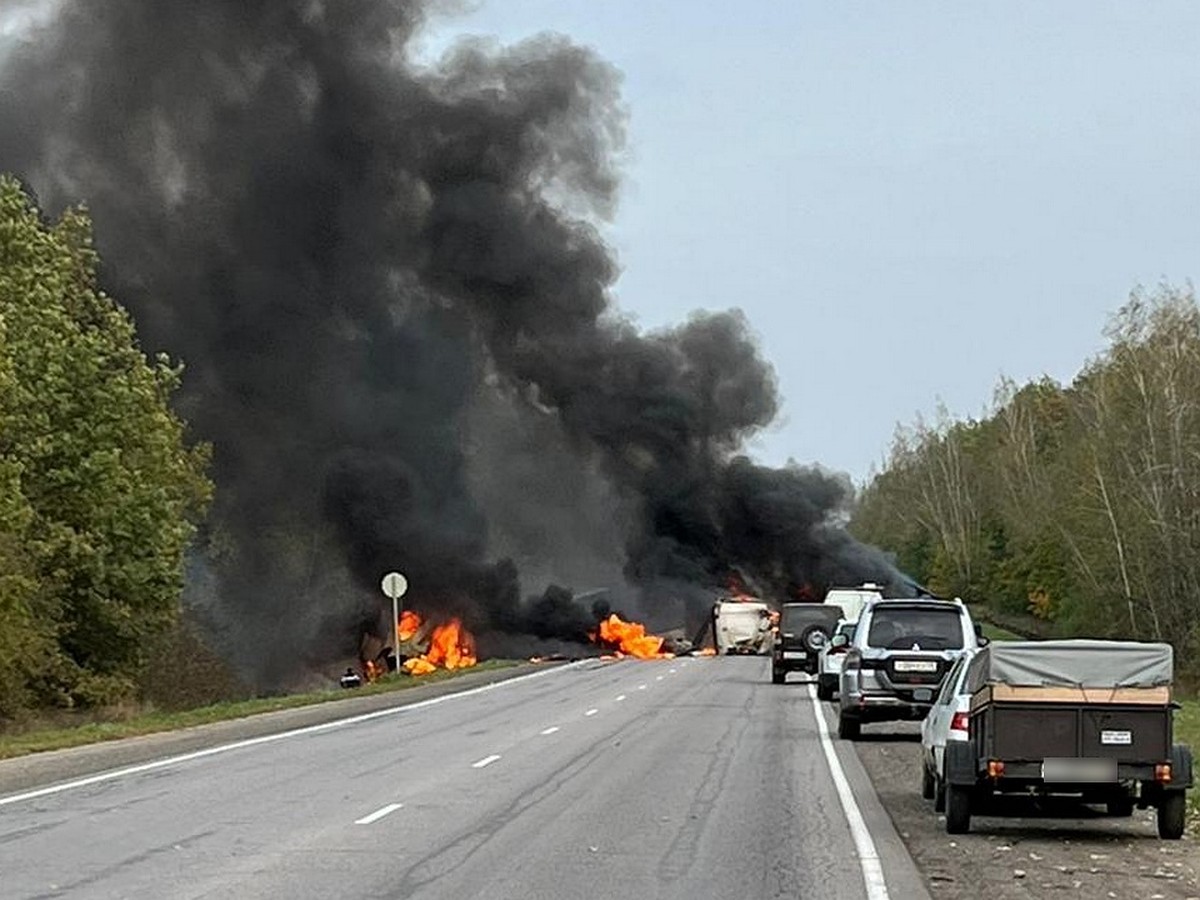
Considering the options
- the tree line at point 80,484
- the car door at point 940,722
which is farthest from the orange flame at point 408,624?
the car door at point 940,722

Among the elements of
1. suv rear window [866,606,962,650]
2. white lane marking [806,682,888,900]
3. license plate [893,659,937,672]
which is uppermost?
suv rear window [866,606,962,650]

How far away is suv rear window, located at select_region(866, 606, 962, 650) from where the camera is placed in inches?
1131

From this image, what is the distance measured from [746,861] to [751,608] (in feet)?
199

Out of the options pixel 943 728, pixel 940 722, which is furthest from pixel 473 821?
pixel 940 722

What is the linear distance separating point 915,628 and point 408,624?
40.3 metres

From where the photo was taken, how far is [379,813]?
1769 cm

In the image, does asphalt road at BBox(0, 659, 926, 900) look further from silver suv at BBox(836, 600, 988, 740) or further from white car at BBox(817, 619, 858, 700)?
white car at BBox(817, 619, 858, 700)

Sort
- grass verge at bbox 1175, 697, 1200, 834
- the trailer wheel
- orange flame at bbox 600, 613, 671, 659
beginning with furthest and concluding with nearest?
1. orange flame at bbox 600, 613, 671, 659
2. the trailer wheel
3. grass verge at bbox 1175, 697, 1200, 834

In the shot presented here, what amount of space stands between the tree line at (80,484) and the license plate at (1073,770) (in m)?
28.8

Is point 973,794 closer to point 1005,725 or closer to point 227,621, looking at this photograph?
point 1005,725

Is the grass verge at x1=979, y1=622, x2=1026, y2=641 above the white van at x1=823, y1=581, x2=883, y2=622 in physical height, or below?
below

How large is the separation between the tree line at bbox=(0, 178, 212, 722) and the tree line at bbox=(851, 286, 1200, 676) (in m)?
28.1

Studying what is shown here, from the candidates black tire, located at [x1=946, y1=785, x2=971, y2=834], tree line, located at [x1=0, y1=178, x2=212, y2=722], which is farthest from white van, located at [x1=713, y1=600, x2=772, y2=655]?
black tire, located at [x1=946, y1=785, x2=971, y2=834]

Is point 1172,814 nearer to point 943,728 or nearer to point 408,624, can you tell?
point 943,728
